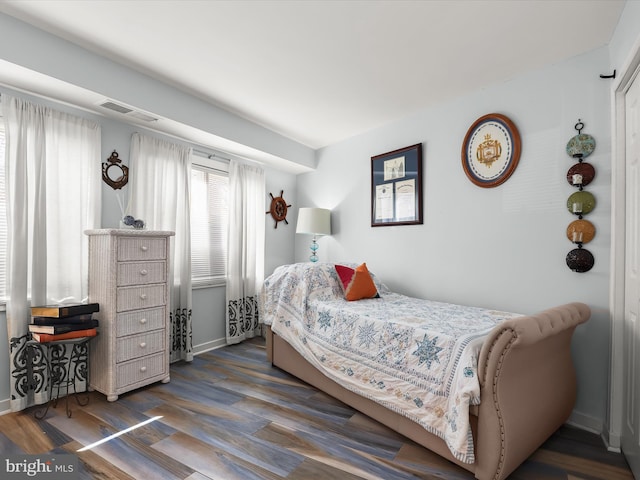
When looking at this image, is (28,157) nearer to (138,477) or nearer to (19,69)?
(19,69)

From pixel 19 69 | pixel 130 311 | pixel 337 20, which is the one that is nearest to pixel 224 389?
pixel 130 311

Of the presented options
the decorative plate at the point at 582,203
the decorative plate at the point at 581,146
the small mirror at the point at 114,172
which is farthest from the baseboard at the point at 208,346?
the decorative plate at the point at 581,146

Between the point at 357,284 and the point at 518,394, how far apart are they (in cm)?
153

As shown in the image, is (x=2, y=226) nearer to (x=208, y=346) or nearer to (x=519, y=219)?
(x=208, y=346)

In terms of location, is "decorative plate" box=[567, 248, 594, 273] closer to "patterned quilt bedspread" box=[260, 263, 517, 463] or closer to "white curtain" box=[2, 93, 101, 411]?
"patterned quilt bedspread" box=[260, 263, 517, 463]

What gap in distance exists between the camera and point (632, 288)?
1816 mm

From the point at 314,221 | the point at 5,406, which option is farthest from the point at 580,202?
the point at 5,406

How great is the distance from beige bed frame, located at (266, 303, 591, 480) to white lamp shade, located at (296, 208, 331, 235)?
7.19ft

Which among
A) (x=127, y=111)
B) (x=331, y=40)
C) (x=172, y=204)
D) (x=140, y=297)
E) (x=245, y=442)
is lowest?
(x=245, y=442)

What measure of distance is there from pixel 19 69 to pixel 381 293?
10.4 ft

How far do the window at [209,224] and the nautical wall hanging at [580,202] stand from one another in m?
3.24

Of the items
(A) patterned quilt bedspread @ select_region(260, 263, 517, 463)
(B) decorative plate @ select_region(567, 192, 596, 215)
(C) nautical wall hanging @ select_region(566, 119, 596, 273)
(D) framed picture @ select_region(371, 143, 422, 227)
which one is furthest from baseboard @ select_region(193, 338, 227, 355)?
(B) decorative plate @ select_region(567, 192, 596, 215)

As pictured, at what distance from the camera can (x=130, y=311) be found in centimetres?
258

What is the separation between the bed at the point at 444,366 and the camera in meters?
1.58
